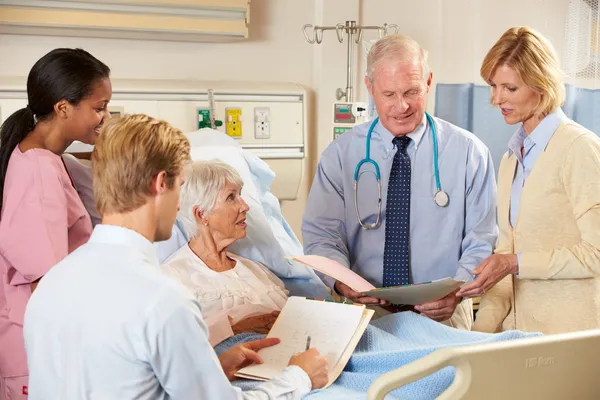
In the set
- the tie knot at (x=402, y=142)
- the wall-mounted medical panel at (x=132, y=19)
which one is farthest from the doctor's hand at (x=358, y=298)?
the wall-mounted medical panel at (x=132, y=19)

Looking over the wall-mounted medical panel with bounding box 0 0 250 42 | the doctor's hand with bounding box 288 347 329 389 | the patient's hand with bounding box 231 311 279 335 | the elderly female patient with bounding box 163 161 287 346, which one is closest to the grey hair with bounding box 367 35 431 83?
the elderly female patient with bounding box 163 161 287 346

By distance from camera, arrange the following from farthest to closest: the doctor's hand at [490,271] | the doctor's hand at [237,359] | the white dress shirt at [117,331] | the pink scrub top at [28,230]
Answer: the doctor's hand at [490,271]
the pink scrub top at [28,230]
the doctor's hand at [237,359]
the white dress shirt at [117,331]

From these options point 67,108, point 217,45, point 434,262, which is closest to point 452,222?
point 434,262

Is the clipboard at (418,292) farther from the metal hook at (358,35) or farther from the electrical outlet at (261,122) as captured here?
the metal hook at (358,35)

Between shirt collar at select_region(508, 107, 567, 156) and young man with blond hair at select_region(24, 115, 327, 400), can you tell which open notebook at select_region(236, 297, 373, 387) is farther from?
shirt collar at select_region(508, 107, 567, 156)

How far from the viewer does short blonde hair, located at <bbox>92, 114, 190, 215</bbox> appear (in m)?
1.37

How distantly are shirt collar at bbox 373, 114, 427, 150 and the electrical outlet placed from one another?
1.25 m

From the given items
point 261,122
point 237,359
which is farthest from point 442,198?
point 261,122

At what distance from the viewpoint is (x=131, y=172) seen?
4.47ft

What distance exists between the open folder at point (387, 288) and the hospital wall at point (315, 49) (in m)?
1.82

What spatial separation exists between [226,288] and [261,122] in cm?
142

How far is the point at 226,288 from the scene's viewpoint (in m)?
2.41

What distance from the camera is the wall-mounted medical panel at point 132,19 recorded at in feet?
10.8

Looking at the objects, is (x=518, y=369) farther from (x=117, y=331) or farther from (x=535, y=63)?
(x=535, y=63)
